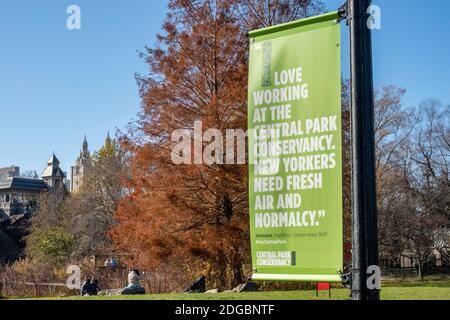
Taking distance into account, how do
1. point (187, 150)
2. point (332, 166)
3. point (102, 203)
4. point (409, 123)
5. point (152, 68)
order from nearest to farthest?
Answer: point (332, 166) < point (187, 150) < point (152, 68) < point (409, 123) < point (102, 203)

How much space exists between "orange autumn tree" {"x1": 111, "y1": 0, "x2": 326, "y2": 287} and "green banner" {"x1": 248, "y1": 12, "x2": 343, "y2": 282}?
13.1 metres

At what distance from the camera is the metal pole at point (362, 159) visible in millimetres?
5562

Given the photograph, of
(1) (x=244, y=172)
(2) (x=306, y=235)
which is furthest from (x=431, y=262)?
(2) (x=306, y=235)

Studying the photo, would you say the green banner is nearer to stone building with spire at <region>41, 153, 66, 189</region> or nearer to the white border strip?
the white border strip

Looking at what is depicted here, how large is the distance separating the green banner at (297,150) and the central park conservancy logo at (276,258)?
0.01 metres

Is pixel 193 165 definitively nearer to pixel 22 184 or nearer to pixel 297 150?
pixel 297 150

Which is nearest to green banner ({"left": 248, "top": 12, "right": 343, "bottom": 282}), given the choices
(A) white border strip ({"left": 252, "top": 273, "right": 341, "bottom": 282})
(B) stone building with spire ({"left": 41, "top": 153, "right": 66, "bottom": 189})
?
(A) white border strip ({"left": 252, "top": 273, "right": 341, "bottom": 282})

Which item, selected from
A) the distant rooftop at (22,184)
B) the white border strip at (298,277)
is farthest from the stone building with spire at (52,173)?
the white border strip at (298,277)

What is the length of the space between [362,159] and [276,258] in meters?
1.59

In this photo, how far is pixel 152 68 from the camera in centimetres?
2209

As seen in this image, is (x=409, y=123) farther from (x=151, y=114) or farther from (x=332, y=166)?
(x=332, y=166)

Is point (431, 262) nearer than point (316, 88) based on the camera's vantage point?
No

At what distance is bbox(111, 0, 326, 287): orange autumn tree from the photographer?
67.0 ft
